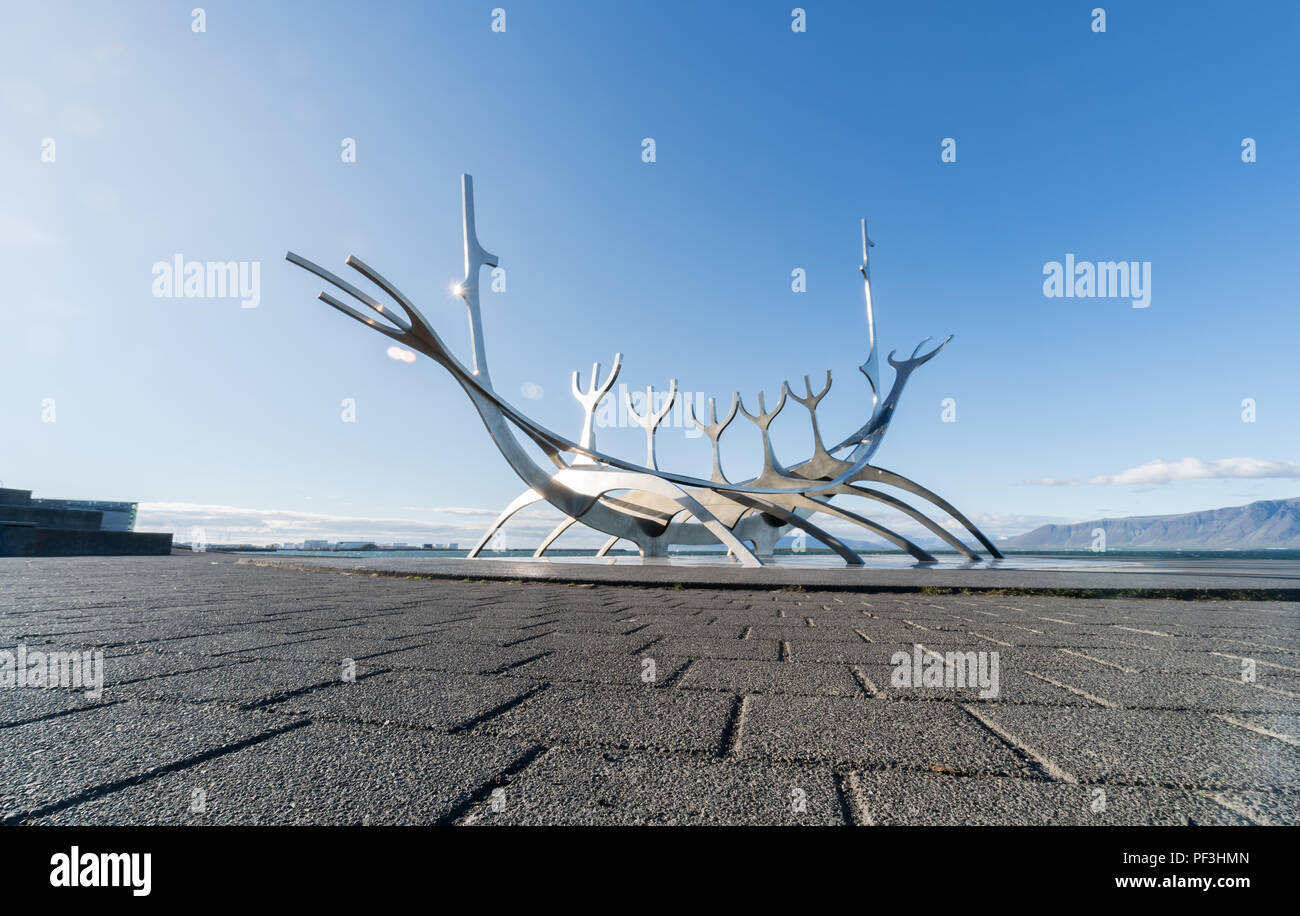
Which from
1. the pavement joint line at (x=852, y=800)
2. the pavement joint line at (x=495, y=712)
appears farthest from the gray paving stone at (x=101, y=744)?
the pavement joint line at (x=852, y=800)

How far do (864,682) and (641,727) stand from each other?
3.16 feet

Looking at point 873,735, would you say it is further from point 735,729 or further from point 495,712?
point 495,712

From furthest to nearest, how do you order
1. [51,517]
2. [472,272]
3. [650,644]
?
[472,272] → [51,517] → [650,644]

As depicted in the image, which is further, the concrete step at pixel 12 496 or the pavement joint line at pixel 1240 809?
the concrete step at pixel 12 496

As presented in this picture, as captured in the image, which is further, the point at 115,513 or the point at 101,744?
the point at 115,513

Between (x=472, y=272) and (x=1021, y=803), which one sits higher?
(x=472, y=272)

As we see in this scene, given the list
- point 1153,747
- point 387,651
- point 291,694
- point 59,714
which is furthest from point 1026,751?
point 59,714

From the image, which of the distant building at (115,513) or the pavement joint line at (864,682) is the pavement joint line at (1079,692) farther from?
the distant building at (115,513)

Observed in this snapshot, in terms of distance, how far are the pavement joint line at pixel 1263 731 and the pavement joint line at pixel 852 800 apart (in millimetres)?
1208

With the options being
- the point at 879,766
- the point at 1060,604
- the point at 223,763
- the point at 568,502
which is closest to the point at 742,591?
the point at 1060,604

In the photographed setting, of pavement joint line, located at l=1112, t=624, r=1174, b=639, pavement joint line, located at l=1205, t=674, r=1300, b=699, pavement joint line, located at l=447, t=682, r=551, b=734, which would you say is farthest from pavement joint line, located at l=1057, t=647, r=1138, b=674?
pavement joint line, located at l=447, t=682, r=551, b=734

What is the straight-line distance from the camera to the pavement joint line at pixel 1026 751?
1221mm

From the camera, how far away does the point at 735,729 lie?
1510mm

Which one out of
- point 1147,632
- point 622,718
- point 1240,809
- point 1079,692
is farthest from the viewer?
point 1147,632
